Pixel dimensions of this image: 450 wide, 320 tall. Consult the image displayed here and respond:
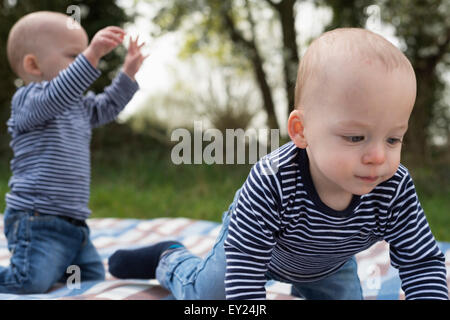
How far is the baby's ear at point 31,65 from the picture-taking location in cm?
168

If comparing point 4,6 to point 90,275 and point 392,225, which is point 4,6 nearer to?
point 90,275

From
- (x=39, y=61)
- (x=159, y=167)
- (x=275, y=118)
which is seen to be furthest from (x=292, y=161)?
(x=275, y=118)

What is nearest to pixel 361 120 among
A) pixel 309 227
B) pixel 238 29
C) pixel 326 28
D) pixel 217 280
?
pixel 309 227

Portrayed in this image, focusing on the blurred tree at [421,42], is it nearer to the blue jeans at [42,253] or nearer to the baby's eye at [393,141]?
the blue jeans at [42,253]

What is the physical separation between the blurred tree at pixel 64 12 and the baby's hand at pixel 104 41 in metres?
2.73

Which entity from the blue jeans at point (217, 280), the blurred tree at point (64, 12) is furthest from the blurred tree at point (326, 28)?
the blue jeans at point (217, 280)

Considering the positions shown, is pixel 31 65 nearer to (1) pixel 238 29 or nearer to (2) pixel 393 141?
(2) pixel 393 141

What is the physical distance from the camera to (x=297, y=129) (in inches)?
38.9

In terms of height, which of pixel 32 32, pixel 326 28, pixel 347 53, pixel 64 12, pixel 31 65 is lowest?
pixel 347 53

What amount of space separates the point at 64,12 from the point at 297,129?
361cm

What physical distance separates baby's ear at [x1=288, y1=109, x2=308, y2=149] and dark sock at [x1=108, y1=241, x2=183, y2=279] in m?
0.64

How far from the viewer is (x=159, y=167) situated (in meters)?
3.83

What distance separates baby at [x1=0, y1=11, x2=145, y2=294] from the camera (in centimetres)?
152

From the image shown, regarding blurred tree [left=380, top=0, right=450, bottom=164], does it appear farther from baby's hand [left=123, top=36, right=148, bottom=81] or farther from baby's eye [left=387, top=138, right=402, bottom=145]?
baby's eye [left=387, top=138, right=402, bottom=145]
